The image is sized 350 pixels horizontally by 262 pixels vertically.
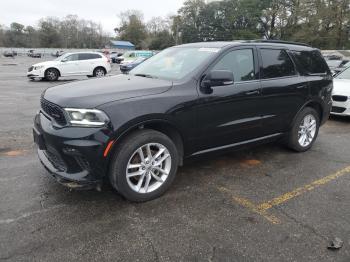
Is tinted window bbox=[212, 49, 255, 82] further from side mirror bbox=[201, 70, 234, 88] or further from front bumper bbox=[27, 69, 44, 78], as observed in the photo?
front bumper bbox=[27, 69, 44, 78]

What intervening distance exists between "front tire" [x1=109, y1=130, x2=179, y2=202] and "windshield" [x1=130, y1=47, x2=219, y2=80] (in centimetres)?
89

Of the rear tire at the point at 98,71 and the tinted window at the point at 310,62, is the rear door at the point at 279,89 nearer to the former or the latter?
the tinted window at the point at 310,62

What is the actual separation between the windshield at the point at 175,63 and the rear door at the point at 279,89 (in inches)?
36.3

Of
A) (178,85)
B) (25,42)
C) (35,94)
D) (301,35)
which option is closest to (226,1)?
(301,35)

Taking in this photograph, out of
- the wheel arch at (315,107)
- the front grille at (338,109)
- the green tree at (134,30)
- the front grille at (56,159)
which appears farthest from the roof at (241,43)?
the green tree at (134,30)

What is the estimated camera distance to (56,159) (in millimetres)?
3234

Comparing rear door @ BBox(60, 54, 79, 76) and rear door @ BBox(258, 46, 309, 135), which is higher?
rear door @ BBox(60, 54, 79, 76)

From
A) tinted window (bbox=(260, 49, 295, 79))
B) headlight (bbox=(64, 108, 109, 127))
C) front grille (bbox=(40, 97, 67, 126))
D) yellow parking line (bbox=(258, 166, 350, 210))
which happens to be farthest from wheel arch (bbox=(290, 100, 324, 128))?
front grille (bbox=(40, 97, 67, 126))

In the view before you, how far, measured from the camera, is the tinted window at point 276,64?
4391 millimetres

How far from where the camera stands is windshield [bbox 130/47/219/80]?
385 centimetres

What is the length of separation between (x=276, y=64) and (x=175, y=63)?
153 cm

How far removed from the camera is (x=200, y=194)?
3.65 meters

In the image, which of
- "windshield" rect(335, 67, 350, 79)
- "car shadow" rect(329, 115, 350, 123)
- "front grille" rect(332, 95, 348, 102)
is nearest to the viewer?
"front grille" rect(332, 95, 348, 102)

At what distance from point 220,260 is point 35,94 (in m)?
10.3
